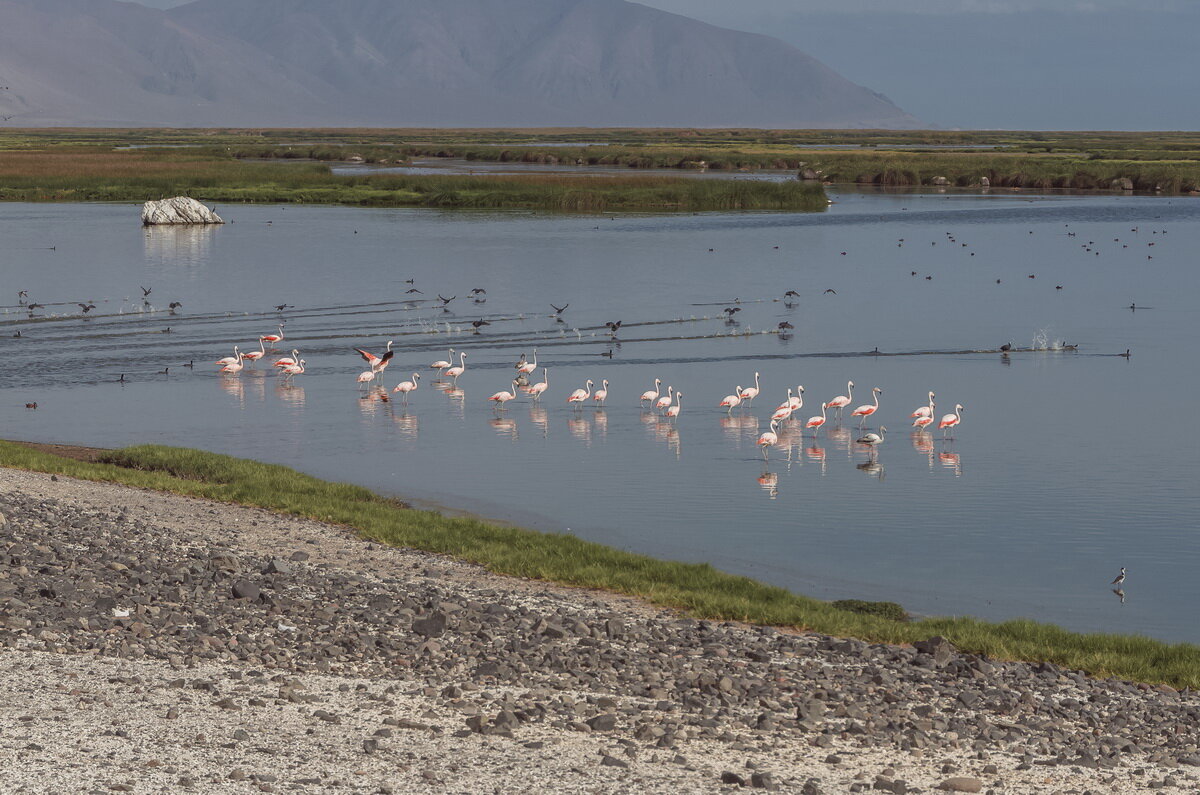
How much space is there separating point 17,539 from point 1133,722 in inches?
482

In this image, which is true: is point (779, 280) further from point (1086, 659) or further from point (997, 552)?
point (1086, 659)

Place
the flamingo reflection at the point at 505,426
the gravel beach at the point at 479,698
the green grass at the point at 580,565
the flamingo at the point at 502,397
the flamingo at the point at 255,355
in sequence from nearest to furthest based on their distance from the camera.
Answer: the gravel beach at the point at 479,698
the green grass at the point at 580,565
the flamingo reflection at the point at 505,426
the flamingo at the point at 502,397
the flamingo at the point at 255,355

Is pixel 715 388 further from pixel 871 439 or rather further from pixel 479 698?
pixel 479 698

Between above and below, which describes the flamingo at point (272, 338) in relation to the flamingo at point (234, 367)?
above

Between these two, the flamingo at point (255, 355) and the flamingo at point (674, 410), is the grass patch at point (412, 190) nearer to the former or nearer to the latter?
the flamingo at point (255, 355)

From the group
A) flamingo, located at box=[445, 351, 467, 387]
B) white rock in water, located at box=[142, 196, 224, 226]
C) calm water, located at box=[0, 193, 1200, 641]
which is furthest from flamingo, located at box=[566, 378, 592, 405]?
white rock in water, located at box=[142, 196, 224, 226]

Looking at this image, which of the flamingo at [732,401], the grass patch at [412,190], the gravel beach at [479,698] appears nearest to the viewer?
the gravel beach at [479,698]

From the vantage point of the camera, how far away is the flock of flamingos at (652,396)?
A: 29781 mm

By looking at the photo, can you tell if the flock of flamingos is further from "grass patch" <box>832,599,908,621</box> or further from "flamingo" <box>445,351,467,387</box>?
"grass patch" <box>832,599,908,621</box>

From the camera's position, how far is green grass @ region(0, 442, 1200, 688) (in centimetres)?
1600

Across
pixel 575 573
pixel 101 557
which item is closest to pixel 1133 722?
pixel 575 573

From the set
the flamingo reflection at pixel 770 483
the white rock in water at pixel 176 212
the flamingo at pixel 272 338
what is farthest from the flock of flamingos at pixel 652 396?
the white rock in water at pixel 176 212

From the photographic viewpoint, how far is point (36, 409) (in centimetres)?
3259

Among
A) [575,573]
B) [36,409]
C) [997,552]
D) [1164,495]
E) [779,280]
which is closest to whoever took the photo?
[575,573]
